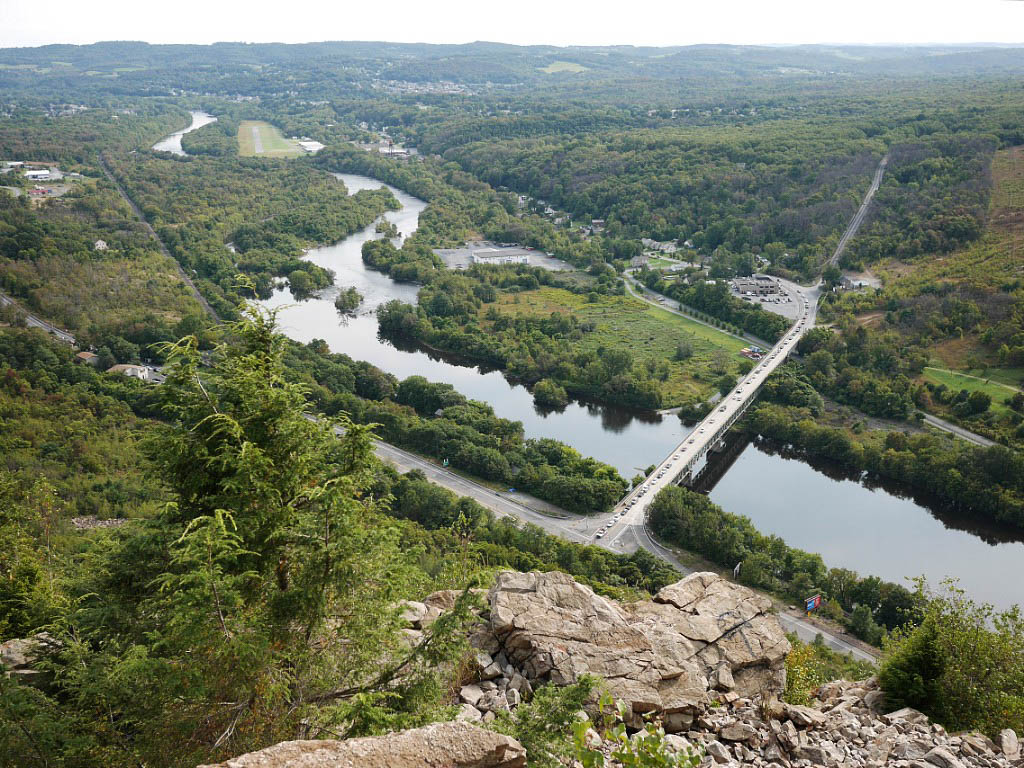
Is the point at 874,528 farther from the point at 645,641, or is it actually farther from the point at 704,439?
the point at 645,641

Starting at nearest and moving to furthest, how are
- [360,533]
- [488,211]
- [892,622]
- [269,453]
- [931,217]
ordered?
[360,533] → [269,453] → [892,622] → [931,217] → [488,211]

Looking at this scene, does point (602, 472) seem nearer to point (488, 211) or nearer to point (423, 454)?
point (423, 454)

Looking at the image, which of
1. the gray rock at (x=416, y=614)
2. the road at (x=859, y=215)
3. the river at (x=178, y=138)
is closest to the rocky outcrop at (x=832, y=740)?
the gray rock at (x=416, y=614)

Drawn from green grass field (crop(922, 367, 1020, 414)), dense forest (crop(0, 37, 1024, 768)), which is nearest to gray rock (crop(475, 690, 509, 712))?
dense forest (crop(0, 37, 1024, 768))

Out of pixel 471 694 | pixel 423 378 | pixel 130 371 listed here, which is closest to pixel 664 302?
pixel 423 378

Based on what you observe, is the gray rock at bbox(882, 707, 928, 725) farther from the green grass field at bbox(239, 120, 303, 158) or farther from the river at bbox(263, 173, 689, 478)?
the green grass field at bbox(239, 120, 303, 158)

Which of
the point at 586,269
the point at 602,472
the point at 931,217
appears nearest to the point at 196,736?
the point at 602,472

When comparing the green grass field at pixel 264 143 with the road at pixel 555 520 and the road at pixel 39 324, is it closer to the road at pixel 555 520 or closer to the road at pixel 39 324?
the road at pixel 39 324
